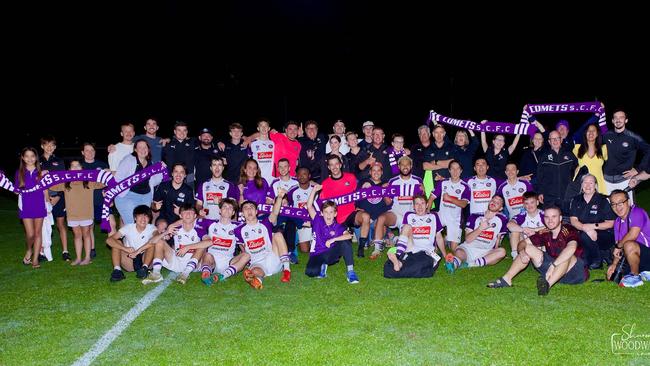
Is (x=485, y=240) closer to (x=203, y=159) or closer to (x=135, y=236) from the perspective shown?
(x=203, y=159)

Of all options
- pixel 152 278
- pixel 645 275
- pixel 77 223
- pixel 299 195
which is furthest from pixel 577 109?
pixel 77 223

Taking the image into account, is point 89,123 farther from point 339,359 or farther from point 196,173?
point 339,359

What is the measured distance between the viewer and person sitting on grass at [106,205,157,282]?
23.0 feet

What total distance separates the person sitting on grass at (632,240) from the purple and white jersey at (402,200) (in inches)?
107

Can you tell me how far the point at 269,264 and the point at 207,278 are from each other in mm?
806

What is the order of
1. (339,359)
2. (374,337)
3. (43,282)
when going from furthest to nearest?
(43,282) → (374,337) → (339,359)

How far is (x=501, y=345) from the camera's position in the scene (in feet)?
14.8

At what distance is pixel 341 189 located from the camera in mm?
8297

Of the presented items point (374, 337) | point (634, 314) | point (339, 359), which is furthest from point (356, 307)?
point (634, 314)

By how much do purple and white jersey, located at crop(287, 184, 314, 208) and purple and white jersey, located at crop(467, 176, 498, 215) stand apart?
2356 mm

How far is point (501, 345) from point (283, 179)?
4.58m

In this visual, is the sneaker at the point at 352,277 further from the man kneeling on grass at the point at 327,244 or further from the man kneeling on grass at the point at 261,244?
the man kneeling on grass at the point at 261,244

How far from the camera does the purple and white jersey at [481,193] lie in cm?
816

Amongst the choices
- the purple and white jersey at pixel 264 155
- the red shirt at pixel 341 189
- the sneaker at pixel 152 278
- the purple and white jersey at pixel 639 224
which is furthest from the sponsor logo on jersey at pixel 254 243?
the purple and white jersey at pixel 639 224
